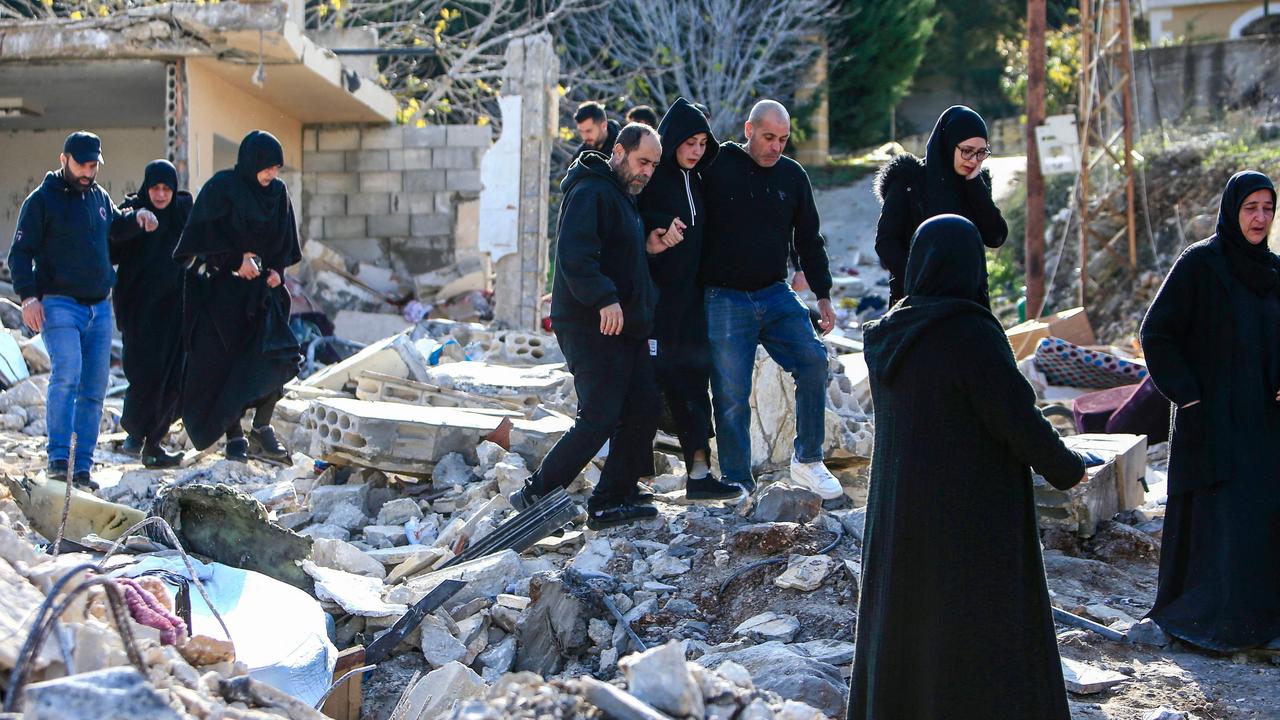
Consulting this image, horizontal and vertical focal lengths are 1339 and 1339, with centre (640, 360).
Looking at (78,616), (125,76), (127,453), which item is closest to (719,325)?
(78,616)

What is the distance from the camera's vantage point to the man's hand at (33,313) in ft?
22.3

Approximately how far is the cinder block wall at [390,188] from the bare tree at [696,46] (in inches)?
435

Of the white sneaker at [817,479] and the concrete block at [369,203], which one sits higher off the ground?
the concrete block at [369,203]

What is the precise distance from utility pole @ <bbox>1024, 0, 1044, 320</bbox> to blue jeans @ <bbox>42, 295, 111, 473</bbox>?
39.6ft

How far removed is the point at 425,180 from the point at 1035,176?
7.64 meters

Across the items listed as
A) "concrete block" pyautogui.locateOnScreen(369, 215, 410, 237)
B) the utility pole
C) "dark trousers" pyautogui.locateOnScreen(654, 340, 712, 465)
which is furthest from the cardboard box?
"concrete block" pyautogui.locateOnScreen(369, 215, 410, 237)

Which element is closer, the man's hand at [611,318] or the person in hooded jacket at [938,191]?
the man's hand at [611,318]

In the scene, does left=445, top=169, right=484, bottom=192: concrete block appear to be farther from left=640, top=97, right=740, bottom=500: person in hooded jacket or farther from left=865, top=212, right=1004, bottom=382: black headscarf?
left=865, top=212, right=1004, bottom=382: black headscarf

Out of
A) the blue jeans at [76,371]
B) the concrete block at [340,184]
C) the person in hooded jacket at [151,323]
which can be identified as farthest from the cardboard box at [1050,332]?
the blue jeans at [76,371]

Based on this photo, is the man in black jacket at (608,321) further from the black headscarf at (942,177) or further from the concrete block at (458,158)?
the concrete block at (458,158)

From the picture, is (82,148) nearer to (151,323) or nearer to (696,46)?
(151,323)

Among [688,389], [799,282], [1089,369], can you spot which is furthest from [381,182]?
[688,389]

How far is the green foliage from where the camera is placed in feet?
96.6

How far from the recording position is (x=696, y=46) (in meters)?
27.1
